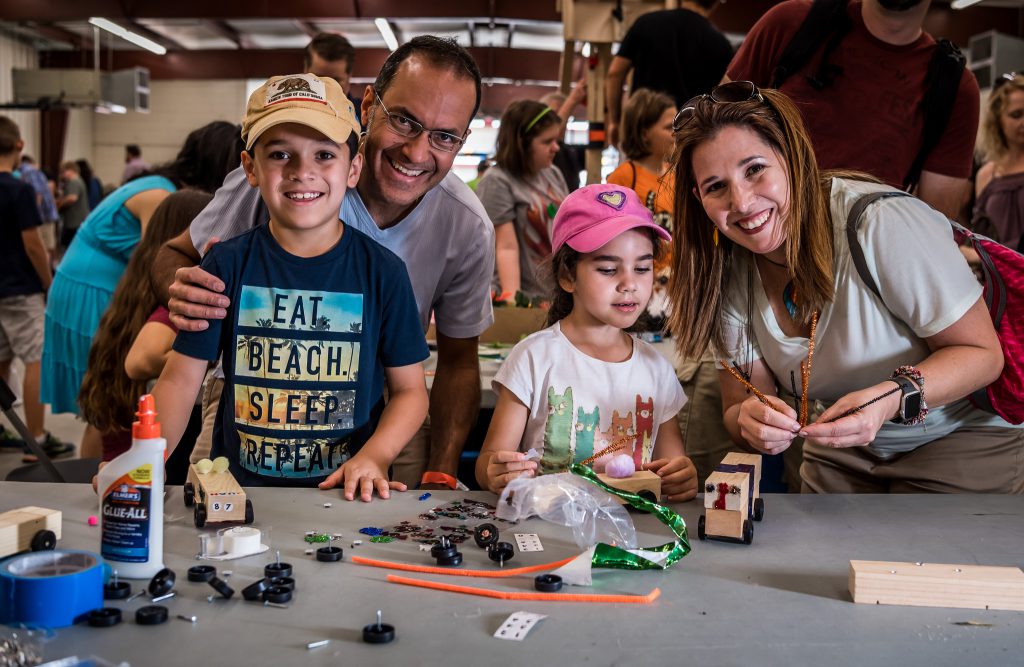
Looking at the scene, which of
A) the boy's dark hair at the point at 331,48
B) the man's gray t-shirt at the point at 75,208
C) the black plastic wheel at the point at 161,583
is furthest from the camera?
the man's gray t-shirt at the point at 75,208

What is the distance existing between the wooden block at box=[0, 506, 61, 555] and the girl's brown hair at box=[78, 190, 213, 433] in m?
1.62

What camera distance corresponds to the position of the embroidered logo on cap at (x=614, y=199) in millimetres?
2316

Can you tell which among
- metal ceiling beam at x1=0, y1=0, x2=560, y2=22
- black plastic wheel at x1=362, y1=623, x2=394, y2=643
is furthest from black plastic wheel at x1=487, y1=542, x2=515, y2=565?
metal ceiling beam at x1=0, y1=0, x2=560, y2=22

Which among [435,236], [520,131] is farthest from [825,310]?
[520,131]

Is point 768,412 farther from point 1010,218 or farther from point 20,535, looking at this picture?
point 1010,218

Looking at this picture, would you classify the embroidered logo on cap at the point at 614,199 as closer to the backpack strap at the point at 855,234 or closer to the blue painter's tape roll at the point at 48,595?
the backpack strap at the point at 855,234

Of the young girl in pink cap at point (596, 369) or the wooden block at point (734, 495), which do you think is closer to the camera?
the wooden block at point (734, 495)

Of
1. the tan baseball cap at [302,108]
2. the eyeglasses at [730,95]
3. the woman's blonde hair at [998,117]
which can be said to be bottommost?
the tan baseball cap at [302,108]

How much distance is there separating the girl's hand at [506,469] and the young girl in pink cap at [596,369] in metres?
0.28

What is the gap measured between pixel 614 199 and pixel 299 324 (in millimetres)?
828

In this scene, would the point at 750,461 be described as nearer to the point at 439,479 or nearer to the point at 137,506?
the point at 439,479

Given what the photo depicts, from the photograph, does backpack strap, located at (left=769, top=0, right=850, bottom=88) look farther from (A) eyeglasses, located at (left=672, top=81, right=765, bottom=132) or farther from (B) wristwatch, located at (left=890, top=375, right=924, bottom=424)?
(B) wristwatch, located at (left=890, top=375, right=924, bottom=424)

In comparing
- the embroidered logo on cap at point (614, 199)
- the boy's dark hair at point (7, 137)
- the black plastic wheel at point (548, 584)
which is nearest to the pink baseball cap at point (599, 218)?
the embroidered logo on cap at point (614, 199)

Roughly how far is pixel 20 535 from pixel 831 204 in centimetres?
162
